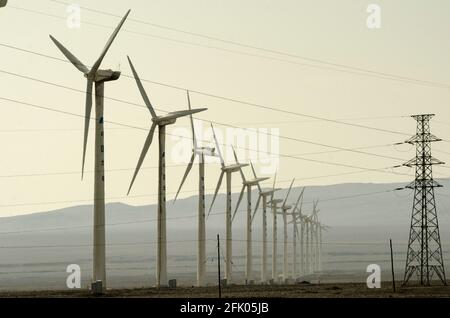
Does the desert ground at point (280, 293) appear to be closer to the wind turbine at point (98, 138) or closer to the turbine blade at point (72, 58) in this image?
the wind turbine at point (98, 138)

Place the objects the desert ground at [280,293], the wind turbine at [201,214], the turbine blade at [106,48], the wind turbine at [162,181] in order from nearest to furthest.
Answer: the desert ground at [280,293] → the turbine blade at [106,48] → the wind turbine at [162,181] → the wind turbine at [201,214]

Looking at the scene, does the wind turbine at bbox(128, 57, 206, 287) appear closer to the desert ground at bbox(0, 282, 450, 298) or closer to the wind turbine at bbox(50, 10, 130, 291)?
the wind turbine at bbox(50, 10, 130, 291)

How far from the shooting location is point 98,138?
85000 millimetres

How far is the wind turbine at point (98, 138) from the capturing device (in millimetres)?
82125

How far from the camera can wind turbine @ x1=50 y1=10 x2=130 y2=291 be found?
82125 mm

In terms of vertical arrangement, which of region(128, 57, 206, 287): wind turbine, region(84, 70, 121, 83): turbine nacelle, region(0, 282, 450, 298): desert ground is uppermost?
region(84, 70, 121, 83): turbine nacelle

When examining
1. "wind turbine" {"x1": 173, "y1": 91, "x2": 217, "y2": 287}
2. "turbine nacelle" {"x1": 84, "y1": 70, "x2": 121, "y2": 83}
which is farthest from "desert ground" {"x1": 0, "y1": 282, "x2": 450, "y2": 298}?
"wind turbine" {"x1": 173, "y1": 91, "x2": 217, "y2": 287}

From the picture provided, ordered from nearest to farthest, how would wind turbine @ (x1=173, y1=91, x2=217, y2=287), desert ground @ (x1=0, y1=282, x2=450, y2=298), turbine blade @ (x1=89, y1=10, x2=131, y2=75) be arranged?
desert ground @ (x1=0, y1=282, x2=450, y2=298) < turbine blade @ (x1=89, y1=10, x2=131, y2=75) < wind turbine @ (x1=173, y1=91, x2=217, y2=287)

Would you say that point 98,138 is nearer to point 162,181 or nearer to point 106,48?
point 106,48

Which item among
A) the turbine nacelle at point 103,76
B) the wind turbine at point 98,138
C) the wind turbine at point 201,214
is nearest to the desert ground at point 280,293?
the wind turbine at point 98,138

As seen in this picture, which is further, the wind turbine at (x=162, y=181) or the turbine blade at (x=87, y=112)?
the wind turbine at (x=162, y=181)
